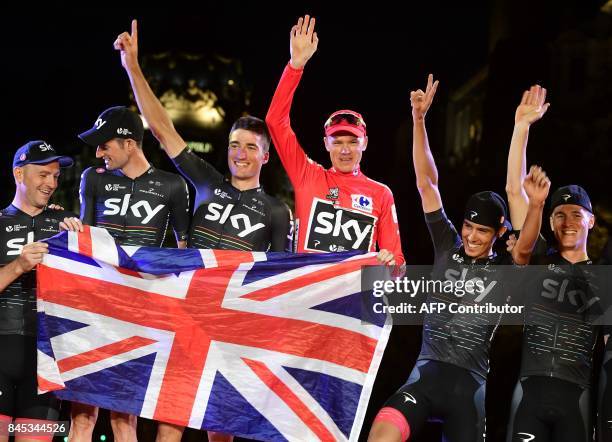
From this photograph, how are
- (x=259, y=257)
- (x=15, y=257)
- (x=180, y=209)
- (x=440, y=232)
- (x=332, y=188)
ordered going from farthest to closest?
(x=332, y=188), (x=180, y=209), (x=440, y=232), (x=259, y=257), (x=15, y=257)

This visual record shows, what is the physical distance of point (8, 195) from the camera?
13.7 metres

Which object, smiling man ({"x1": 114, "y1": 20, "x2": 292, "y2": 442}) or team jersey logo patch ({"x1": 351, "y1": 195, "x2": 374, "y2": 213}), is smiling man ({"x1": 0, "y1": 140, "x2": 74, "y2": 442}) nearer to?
smiling man ({"x1": 114, "y1": 20, "x2": 292, "y2": 442})

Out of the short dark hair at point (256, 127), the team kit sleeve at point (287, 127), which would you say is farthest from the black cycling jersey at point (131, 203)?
the team kit sleeve at point (287, 127)

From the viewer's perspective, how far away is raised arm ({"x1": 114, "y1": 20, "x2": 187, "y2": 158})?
505 cm

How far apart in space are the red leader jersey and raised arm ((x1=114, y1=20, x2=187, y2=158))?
22.9 inches

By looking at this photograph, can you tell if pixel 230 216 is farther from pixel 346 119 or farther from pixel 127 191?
pixel 346 119

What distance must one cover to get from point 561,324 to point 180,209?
2.23m

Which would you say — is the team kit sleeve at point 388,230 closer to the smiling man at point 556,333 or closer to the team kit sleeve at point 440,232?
the team kit sleeve at point 440,232

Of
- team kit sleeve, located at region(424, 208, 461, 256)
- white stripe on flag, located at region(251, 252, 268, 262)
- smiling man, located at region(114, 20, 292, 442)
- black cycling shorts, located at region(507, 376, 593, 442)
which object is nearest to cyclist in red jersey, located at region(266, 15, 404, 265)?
smiling man, located at region(114, 20, 292, 442)

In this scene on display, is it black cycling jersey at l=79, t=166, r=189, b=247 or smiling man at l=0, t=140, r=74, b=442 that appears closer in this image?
smiling man at l=0, t=140, r=74, b=442

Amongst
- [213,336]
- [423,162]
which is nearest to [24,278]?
[213,336]

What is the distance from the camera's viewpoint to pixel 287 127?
5.20m

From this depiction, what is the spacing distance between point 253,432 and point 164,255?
109 centimetres

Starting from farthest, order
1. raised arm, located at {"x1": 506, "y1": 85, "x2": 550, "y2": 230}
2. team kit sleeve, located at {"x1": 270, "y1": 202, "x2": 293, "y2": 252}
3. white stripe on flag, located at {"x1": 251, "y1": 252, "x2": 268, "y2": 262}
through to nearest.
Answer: team kit sleeve, located at {"x1": 270, "y1": 202, "x2": 293, "y2": 252} < raised arm, located at {"x1": 506, "y1": 85, "x2": 550, "y2": 230} < white stripe on flag, located at {"x1": 251, "y1": 252, "x2": 268, "y2": 262}
